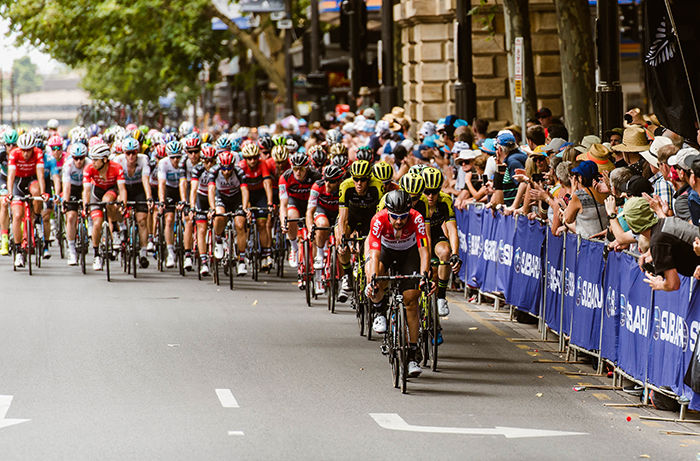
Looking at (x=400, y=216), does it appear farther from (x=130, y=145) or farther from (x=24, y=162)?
(x=24, y=162)

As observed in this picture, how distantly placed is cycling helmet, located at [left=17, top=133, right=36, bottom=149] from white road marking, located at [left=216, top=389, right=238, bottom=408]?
12.1m

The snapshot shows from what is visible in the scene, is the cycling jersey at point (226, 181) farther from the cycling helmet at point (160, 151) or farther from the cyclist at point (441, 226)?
the cyclist at point (441, 226)

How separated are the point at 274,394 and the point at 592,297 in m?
3.02

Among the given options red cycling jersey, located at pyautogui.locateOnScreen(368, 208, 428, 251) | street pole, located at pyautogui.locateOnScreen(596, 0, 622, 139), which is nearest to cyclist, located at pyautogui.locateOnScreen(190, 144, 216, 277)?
street pole, located at pyautogui.locateOnScreen(596, 0, 622, 139)

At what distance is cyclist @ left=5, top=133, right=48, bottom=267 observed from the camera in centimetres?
2270

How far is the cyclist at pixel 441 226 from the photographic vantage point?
13.8m

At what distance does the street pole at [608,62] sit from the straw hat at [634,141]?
2392 mm

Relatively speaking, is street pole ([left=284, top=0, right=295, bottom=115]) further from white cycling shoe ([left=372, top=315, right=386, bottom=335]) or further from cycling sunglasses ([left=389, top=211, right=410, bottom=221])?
cycling sunglasses ([left=389, top=211, right=410, bottom=221])

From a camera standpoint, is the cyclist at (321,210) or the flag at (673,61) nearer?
the flag at (673,61)

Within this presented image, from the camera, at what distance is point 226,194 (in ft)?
68.5

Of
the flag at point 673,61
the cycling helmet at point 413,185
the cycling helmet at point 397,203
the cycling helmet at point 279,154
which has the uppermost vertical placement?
the flag at point 673,61

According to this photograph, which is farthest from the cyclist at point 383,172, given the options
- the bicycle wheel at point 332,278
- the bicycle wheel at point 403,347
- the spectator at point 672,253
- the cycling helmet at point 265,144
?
the cycling helmet at point 265,144

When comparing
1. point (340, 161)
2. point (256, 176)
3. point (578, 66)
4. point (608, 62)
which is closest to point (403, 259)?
point (608, 62)

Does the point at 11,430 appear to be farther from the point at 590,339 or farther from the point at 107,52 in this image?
the point at 107,52
